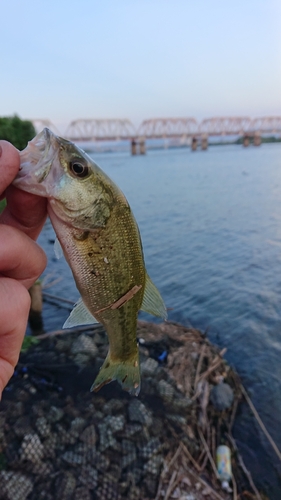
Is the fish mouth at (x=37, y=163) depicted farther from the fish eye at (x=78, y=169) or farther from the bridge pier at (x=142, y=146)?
the bridge pier at (x=142, y=146)

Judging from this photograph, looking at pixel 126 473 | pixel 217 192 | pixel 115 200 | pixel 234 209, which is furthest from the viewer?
pixel 217 192

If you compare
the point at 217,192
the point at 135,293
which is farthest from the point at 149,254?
the point at 217,192

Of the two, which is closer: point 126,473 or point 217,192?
point 126,473

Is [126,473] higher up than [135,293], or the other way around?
[135,293]

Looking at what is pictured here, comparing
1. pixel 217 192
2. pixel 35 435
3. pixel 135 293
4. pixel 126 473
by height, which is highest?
pixel 135 293

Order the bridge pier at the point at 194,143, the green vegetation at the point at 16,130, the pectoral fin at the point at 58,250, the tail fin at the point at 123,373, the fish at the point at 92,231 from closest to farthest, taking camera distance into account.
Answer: the fish at the point at 92,231 → the pectoral fin at the point at 58,250 → the tail fin at the point at 123,373 → the green vegetation at the point at 16,130 → the bridge pier at the point at 194,143

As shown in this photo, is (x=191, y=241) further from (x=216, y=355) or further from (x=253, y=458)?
(x=253, y=458)

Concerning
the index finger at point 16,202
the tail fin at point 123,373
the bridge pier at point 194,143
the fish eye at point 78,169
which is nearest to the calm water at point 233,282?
the tail fin at point 123,373
